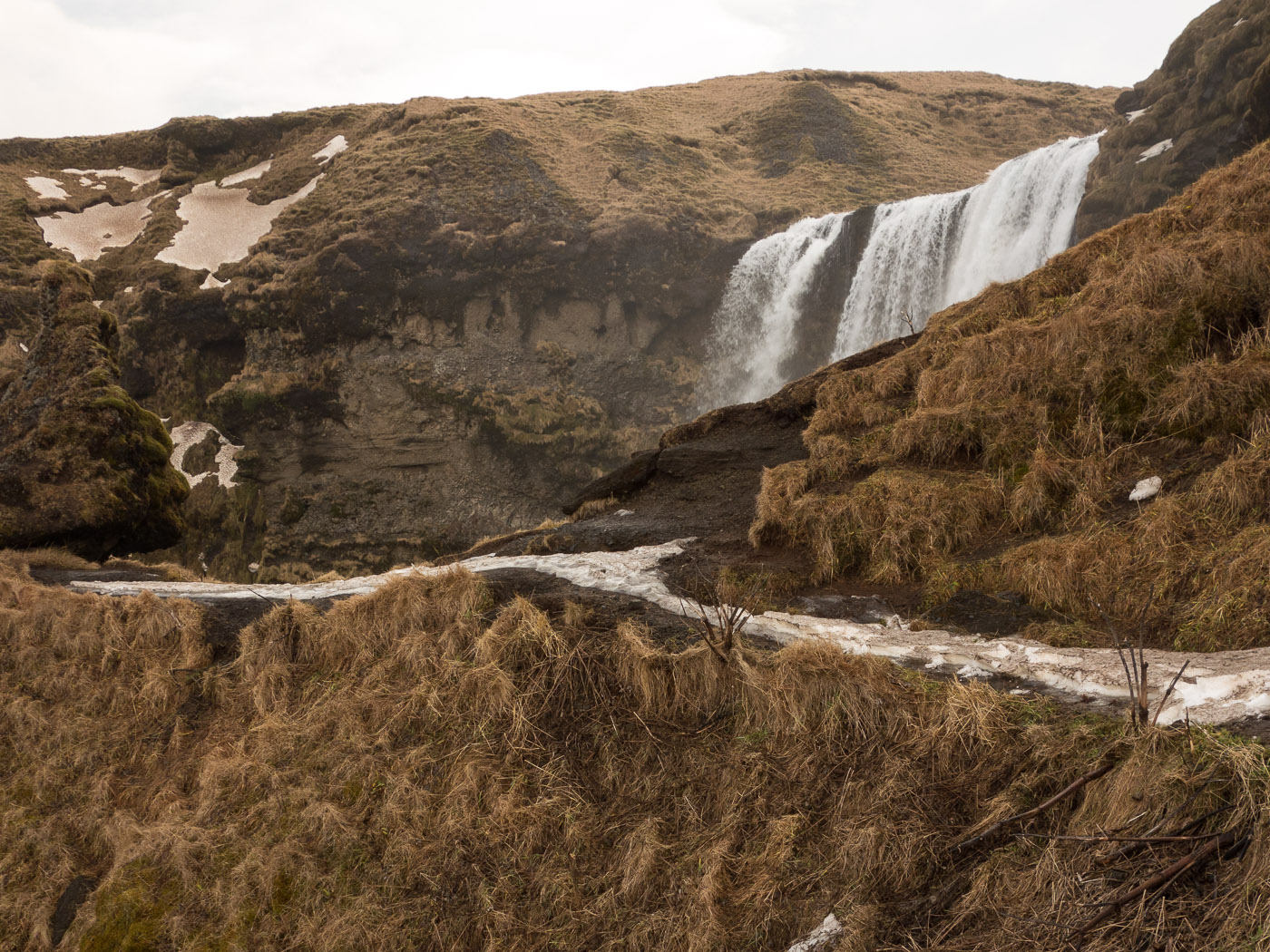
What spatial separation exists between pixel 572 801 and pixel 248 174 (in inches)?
1930

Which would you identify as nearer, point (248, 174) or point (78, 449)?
point (78, 449)

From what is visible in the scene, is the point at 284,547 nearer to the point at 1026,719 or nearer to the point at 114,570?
the point at 114,570

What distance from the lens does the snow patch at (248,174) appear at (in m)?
43.4

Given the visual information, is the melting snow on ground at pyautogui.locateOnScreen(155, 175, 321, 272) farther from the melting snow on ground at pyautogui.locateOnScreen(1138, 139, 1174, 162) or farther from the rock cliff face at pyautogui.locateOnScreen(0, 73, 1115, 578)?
the melting snow on ground at pyautogui.locateOnScreen(1138, 139, 1174, 162)

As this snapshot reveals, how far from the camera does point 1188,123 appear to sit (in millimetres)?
23922

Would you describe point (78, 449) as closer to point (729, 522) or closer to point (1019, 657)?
point (729, 522)

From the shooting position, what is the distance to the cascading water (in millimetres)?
33812

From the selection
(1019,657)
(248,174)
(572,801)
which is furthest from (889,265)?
(248,174)

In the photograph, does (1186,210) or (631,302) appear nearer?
(1186,210)

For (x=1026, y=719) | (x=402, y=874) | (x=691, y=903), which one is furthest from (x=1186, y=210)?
(x=402, y=874)

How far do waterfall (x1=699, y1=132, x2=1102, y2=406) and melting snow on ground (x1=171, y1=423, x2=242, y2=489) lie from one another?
2255 cm

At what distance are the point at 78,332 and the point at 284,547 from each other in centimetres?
1893

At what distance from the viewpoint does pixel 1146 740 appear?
128 inches

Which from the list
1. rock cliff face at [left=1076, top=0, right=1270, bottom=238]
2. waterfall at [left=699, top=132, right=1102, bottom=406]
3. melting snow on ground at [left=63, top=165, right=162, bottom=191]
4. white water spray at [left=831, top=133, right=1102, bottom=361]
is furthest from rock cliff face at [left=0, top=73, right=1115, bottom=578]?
rock cliff face at [left=1076, top=0, right=1270, bottom=238]
